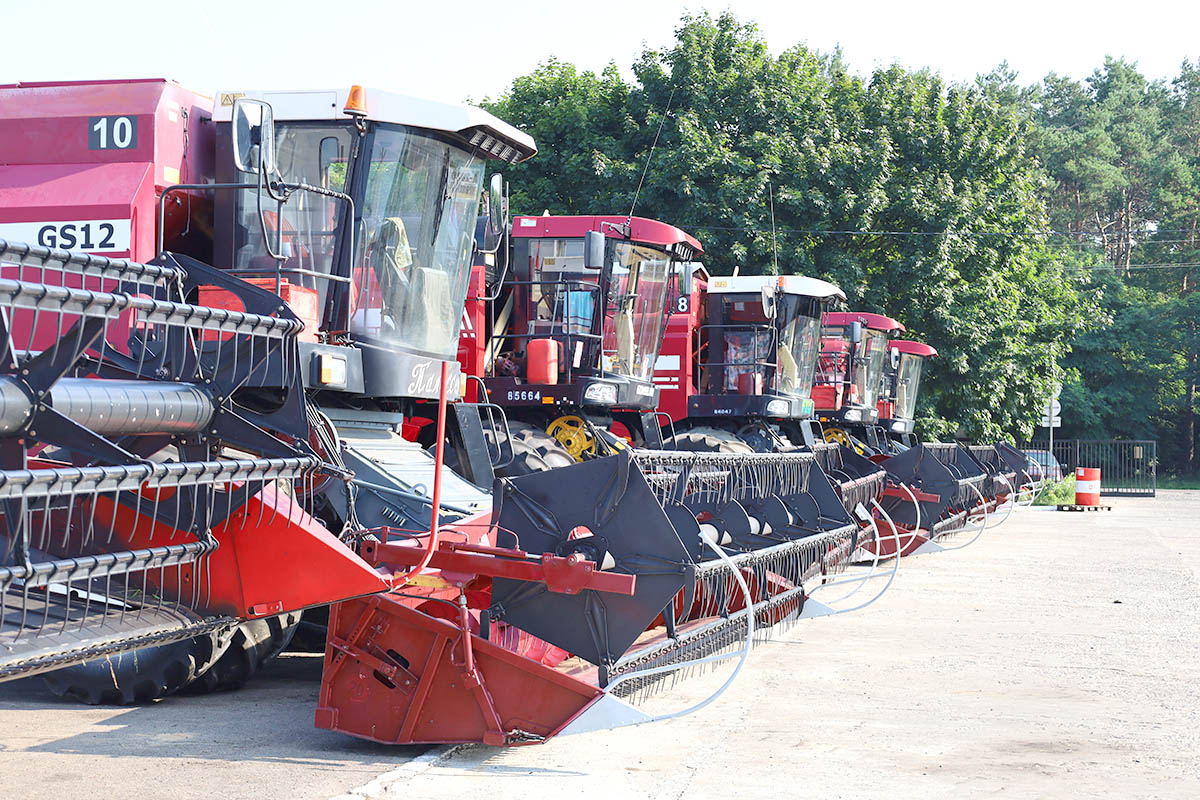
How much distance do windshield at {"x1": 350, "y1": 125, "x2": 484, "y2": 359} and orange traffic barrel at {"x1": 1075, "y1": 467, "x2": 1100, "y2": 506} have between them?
902 inches

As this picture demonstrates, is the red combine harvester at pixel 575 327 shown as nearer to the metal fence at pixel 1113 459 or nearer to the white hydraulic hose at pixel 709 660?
the white hydraulic hose at pixel 709 660

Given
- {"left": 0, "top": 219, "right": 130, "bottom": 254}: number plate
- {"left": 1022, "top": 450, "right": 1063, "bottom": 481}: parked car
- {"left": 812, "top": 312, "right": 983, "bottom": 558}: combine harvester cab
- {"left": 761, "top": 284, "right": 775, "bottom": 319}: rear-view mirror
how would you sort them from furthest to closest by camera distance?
{"left": 1022, "top": 450, "right": 1063, "bottom": 481}: parked car < {"left": 761, "top": 284, "right": 775, "bottom": 319}: rear-view mirror < {"left": 812, "top": 312, "right": 983, "bottom": 558}: combine harvester cab < {"left": 0, "top": 219, "right": 130, "bottom": 254}: number plate

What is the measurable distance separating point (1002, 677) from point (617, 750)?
3109mm

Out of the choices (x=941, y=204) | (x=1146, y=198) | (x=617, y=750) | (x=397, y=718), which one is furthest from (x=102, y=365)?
(x=1146, y=198)

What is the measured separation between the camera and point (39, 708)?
6371mm

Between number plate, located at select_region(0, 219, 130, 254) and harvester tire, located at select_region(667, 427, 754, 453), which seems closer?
number plate, located at select_region(0, 219, 130, 254)

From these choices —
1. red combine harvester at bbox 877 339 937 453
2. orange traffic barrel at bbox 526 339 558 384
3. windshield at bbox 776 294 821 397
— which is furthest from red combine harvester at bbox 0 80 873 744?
red combine harvester at bbox 877 339 937 453

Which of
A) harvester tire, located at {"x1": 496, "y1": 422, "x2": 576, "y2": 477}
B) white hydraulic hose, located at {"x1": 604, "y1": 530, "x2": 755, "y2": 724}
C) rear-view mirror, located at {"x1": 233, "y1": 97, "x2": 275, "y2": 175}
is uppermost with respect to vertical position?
rear-view mirror, located at {"x1": 233, "y1": 97, "x2": 275, "y2": 175}

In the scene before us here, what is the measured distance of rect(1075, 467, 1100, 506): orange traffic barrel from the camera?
2719 centimetres

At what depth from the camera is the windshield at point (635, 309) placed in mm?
11226

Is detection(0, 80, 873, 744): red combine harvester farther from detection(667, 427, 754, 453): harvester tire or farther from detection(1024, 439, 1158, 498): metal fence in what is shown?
detection(1024, 439, 1158, 498): metal fence

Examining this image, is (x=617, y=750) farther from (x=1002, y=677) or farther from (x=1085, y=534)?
(x=1085, y=534)

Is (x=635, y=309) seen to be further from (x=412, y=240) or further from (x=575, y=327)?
(x=412, y=240)

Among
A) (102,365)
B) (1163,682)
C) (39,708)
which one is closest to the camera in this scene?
(102,365)
